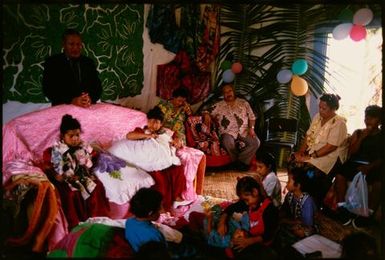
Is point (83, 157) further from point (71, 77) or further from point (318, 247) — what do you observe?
point (318, 247)

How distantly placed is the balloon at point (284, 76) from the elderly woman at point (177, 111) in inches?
28.5

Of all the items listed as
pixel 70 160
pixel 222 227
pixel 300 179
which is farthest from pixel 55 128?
pixel 300 179

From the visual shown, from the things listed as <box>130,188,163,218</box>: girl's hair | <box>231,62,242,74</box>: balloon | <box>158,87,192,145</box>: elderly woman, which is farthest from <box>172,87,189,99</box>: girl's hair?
<box>130,188,163,218</box>: girl's hair

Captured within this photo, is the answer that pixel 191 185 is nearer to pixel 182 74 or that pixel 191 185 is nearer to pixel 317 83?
pixel 182 74

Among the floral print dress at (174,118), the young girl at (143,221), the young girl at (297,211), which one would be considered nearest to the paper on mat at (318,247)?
the young girl at (297,211)

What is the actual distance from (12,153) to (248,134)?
1751mm

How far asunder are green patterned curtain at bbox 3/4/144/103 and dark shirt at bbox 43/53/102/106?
4 centimetres

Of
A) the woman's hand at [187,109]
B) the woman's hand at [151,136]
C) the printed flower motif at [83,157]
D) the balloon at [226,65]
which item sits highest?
the balloon at [226,65]

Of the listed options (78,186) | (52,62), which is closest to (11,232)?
(78,186)

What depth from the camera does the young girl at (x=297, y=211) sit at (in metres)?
2.62

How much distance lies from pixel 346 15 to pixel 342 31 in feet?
0.48

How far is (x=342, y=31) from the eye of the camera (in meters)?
2.91

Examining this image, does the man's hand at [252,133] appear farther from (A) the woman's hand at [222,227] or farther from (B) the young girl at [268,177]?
(A) the woman's hand at [222,227]

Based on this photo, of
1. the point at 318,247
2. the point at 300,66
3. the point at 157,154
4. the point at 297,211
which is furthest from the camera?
the point at 300,66
